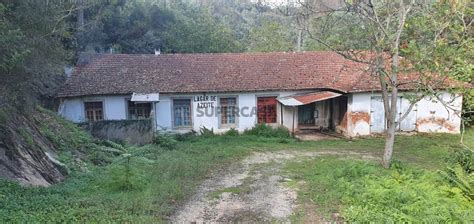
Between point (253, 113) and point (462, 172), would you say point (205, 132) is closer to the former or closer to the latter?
point (253, 113)

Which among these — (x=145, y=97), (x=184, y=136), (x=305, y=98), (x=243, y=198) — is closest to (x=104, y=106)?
(x=145, y=97)

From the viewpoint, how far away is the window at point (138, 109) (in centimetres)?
1819

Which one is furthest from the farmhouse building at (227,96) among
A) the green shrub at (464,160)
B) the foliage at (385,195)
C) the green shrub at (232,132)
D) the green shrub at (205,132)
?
the foliage at (385,195)

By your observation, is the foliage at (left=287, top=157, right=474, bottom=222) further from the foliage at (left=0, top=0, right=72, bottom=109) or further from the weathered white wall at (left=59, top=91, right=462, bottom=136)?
the weathered white wall at (left=59, top=91, right=462, bottom=136)

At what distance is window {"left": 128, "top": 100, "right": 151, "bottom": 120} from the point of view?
59.7 ft

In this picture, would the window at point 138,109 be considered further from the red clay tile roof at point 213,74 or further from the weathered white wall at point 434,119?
the weathered white wall at point 434,119

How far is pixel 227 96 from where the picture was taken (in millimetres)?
18703

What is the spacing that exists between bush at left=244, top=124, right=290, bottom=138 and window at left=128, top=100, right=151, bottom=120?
507 centimetres

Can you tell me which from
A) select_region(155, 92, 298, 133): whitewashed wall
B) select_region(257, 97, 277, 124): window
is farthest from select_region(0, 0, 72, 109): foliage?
select_region(257, 97, 277, 124): window

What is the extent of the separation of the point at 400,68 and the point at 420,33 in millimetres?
1207

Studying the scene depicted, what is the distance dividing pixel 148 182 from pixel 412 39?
25.9ft

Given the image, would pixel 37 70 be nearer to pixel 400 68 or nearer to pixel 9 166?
pixel 9 166

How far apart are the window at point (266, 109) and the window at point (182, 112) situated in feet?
11.8

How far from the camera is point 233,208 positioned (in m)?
7.90
